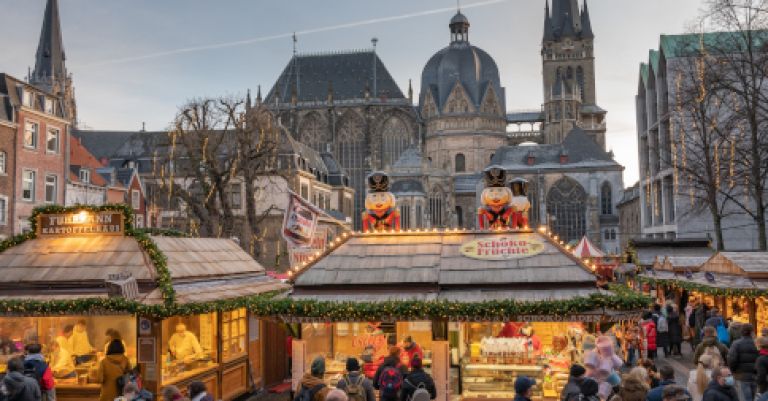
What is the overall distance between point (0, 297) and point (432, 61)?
76179mm

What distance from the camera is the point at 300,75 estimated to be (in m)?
86.2

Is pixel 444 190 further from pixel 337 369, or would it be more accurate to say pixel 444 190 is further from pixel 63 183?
pixel 337 369

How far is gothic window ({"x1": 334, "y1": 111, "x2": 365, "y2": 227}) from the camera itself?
257 feet

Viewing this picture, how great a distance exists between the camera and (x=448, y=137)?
79625mm

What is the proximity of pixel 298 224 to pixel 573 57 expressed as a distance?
91.6 m

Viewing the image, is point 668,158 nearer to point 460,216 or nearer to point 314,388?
point 460,216

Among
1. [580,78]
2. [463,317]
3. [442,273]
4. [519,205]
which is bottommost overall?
[463,317]

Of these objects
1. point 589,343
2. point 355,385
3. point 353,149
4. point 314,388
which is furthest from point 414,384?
point 353,149

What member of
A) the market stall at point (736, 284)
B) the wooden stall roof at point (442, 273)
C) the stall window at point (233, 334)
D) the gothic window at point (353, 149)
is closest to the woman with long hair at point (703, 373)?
the wooden stall roof at point (442, 273)

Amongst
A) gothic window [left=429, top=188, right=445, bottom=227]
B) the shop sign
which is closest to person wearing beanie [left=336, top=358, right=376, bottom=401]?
the shop sign

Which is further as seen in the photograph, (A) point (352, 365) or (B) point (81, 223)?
(B) point (81, 223)

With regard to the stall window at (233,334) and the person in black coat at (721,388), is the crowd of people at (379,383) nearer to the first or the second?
the person in black coat at (721,388)

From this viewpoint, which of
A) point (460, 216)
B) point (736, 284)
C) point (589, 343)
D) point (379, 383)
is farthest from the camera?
point (460, 216)

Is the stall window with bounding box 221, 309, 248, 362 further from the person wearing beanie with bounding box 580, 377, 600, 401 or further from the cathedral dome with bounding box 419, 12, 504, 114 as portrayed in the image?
the cathedral dome with bounding box 419, 12, 504, 114
